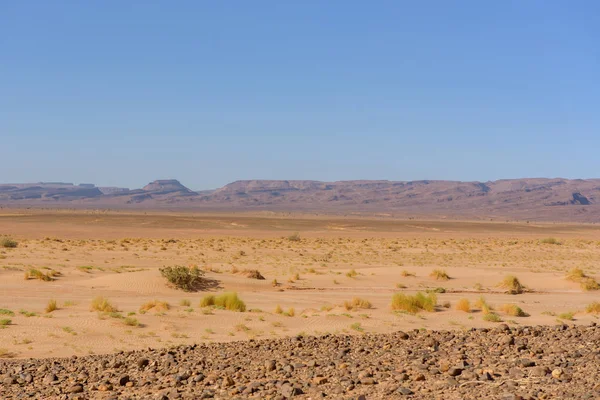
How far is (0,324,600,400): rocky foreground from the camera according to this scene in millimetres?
9555

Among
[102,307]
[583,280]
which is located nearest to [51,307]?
[102,307]

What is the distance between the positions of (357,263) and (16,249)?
22586 mm

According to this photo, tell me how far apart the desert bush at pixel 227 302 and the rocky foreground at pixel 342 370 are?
6.42 metres

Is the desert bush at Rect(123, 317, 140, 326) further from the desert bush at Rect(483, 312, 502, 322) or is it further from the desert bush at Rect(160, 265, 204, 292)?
the desert bush at Rect(483, 312, 502, 322)

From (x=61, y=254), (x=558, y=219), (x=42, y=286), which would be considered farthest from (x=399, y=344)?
(x=558, y=219)

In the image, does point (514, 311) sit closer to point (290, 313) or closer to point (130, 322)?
point (290, 313)

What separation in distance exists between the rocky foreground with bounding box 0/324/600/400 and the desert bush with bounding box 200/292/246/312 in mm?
6418

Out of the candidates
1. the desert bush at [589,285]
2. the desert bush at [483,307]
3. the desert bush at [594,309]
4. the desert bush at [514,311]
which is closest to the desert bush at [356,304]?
the desert bush at [483,307]

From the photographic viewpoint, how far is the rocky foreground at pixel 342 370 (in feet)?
31.3

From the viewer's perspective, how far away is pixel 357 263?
43.9 m

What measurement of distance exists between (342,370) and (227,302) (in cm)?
1054

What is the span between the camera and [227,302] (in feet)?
70.2

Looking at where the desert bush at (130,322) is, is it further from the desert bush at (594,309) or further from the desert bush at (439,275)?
the desert bush at (439,275)

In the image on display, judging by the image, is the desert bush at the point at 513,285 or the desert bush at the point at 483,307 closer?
the desert bush at the point at 483,307
